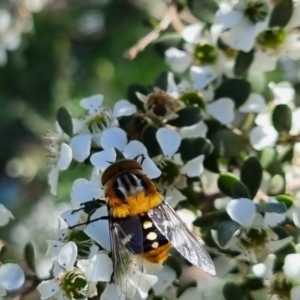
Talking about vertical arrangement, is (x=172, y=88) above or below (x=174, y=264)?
above

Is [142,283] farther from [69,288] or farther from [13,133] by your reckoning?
[13,133]

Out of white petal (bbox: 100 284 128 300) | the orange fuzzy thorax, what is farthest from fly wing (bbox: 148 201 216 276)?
white petal (bbox: 100 284 128 300)

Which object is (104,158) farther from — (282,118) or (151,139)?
(282,118)

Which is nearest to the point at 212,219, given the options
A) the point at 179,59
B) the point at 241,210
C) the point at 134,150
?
the point at 241,210

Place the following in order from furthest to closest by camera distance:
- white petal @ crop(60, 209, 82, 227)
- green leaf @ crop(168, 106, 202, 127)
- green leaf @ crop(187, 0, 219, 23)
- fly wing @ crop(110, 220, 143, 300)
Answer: green leaf @ crop(187, 0, 219, 23) < green leaf @ crop(168, 106, 202, 127) < white petal @ crop(60, 209, 82, 227) < fly wing @ crop(110, 220, 143, 300)

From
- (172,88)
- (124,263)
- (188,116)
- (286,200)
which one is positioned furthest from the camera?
(172,88)

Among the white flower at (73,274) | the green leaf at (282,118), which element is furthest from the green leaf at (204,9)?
the white flower at (73,274)

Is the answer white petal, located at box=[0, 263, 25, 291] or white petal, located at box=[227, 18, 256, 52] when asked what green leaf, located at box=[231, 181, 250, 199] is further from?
white petal, located at box=[0, 263, 25, 291]

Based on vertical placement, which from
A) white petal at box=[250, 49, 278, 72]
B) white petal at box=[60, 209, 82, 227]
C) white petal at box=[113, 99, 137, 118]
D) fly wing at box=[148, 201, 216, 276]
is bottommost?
white petal at box=[60, 209, 82, 227]
